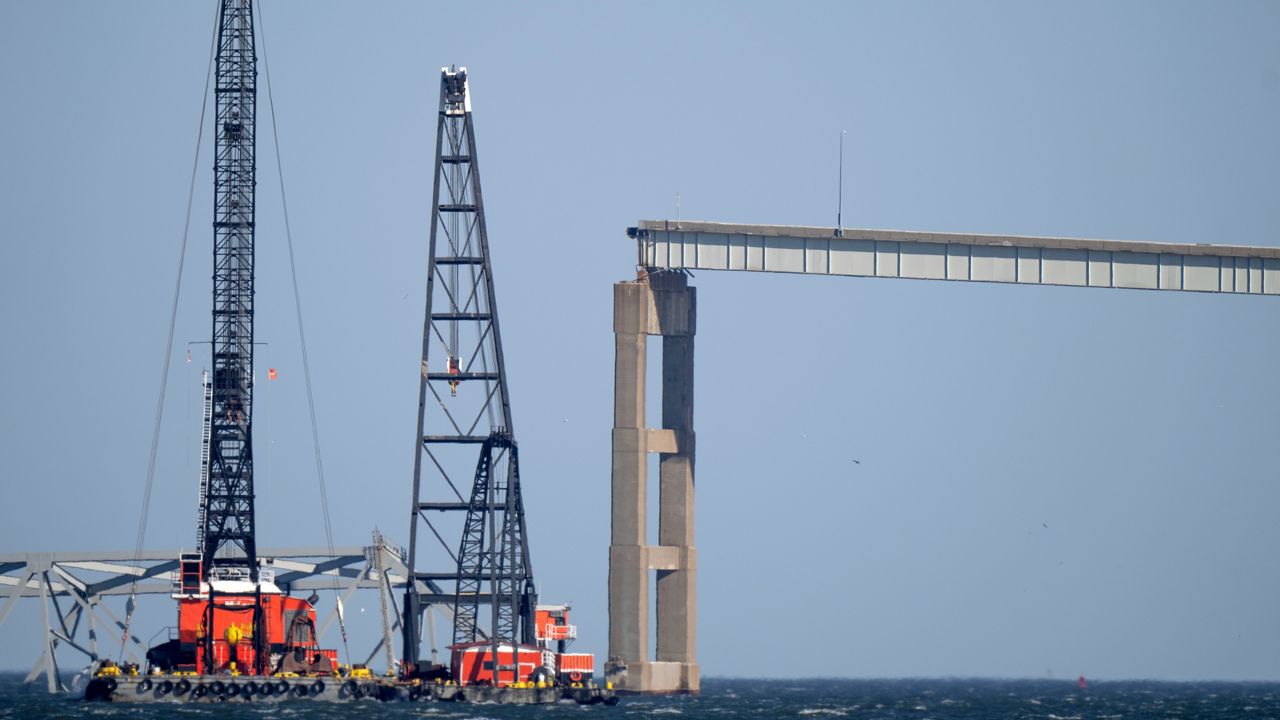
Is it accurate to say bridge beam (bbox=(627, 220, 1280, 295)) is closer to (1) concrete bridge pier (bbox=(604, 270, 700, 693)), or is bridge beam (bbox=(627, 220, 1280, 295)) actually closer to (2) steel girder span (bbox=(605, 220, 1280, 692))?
(2) steel girder span (bbox=(605, 220, 1280, 692))

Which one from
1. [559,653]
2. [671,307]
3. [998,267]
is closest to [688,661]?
[559,653]

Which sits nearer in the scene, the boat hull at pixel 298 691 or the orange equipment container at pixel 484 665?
the boat hull at pixel 298 691

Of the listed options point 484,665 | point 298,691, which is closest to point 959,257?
point 484,665

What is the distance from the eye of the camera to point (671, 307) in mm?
104625

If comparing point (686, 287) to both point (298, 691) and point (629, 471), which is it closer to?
point (629, 471)

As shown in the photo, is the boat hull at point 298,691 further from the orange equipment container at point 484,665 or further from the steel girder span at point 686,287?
the steel girder span at point 686,287

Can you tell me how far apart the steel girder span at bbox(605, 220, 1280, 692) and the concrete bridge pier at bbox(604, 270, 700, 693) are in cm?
5

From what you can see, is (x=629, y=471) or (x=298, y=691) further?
(x=629, y=471)

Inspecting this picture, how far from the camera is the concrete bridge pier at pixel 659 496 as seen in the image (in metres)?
103

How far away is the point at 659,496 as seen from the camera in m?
106

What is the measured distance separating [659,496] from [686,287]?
10.9 metres

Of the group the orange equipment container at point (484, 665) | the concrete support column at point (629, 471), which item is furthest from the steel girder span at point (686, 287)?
the orange equipment container at point (484, 665)

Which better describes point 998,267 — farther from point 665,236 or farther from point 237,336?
point 237,336

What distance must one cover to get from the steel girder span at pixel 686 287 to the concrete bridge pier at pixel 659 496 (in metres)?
0.05
